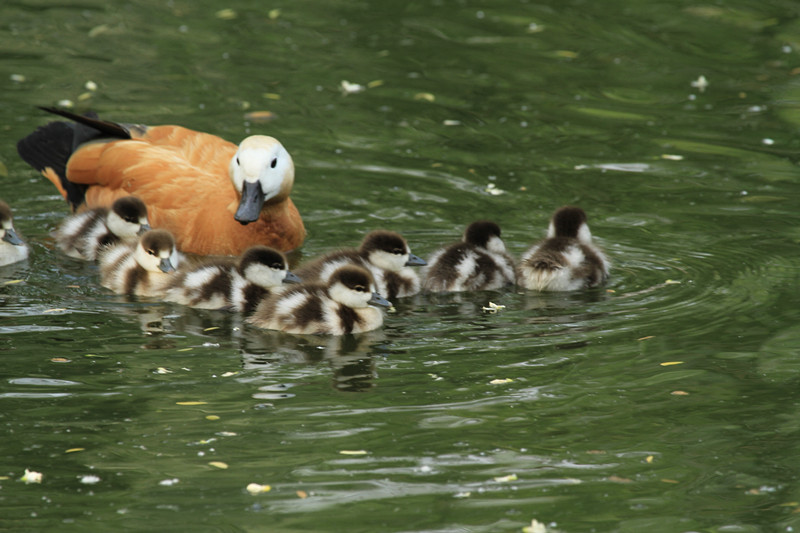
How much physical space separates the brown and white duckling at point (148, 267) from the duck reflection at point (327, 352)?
0.83 metres

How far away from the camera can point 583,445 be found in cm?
508

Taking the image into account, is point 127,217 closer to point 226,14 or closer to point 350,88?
point 350,88

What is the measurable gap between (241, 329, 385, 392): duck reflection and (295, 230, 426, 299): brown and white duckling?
0.60 metres

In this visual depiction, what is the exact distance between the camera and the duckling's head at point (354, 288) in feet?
21.2

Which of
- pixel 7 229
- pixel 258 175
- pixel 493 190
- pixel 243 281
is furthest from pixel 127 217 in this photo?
pixel 493 190

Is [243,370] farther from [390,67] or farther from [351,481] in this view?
[390,67]

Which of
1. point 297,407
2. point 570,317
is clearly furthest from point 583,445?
point 570,317

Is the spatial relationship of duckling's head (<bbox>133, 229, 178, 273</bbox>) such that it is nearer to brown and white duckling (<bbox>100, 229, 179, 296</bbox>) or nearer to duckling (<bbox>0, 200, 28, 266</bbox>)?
brown and white duckling (<bbox>100, 229, 179, 296</bbox>)

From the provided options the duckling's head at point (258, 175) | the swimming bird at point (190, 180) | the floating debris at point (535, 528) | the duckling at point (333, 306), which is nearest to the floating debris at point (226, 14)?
the swimming bird at point (190, 180)

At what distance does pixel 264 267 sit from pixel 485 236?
1.44 metres

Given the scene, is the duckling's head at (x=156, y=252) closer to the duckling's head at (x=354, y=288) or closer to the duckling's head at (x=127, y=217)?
the duckling's head at (x=127, y=217)

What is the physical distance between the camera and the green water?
4.70 metres

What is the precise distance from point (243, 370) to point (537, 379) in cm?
144

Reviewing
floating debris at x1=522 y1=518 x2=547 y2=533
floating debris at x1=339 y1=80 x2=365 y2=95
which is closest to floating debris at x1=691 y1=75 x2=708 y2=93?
floating debris at x1=339 y1=80 x2=365 y2=95
